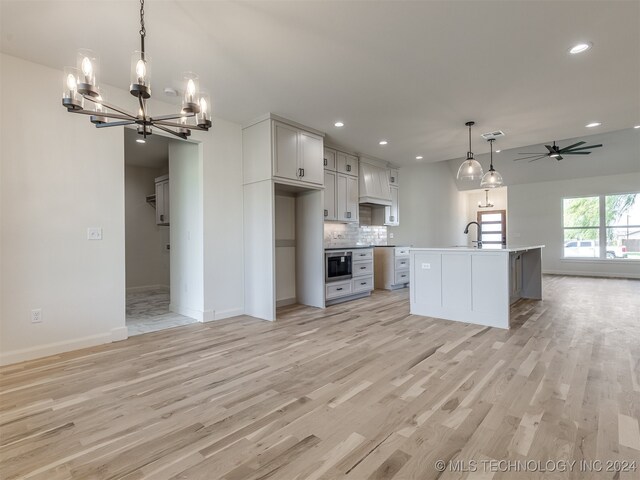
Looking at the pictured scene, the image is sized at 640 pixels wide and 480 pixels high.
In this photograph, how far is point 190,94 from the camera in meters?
2.12

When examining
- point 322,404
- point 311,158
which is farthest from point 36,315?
point 311,158

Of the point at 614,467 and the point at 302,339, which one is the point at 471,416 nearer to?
the point at 614,467

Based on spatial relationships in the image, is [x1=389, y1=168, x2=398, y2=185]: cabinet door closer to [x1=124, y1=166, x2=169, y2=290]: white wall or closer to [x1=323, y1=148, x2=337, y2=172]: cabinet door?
[x1=323, y1=148, x2=337, y2=172]: cabinet door

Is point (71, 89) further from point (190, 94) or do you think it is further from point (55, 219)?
point (55, 219)

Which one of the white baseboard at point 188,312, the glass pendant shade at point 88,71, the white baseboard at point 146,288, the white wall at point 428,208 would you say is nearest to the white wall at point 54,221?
the white baseboard at point 188,312

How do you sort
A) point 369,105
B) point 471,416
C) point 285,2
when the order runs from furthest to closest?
point 369,105 < point 285,2 < point 471,416

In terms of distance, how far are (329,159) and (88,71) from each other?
4.11 metres

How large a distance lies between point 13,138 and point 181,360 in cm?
256

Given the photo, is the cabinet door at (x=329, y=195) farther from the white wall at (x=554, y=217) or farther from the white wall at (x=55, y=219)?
the white wall at (x=554, y=217)

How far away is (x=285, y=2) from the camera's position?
224 cm

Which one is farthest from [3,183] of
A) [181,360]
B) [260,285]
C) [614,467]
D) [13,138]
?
[614,467]

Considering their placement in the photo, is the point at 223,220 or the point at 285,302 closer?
the point at 223,220

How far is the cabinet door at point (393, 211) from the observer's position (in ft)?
23.5

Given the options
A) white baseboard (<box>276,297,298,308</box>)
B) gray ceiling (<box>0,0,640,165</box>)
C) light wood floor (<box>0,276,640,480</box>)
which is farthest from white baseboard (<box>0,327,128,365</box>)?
gray ceiling (<box>0,0,640,165</box>)
